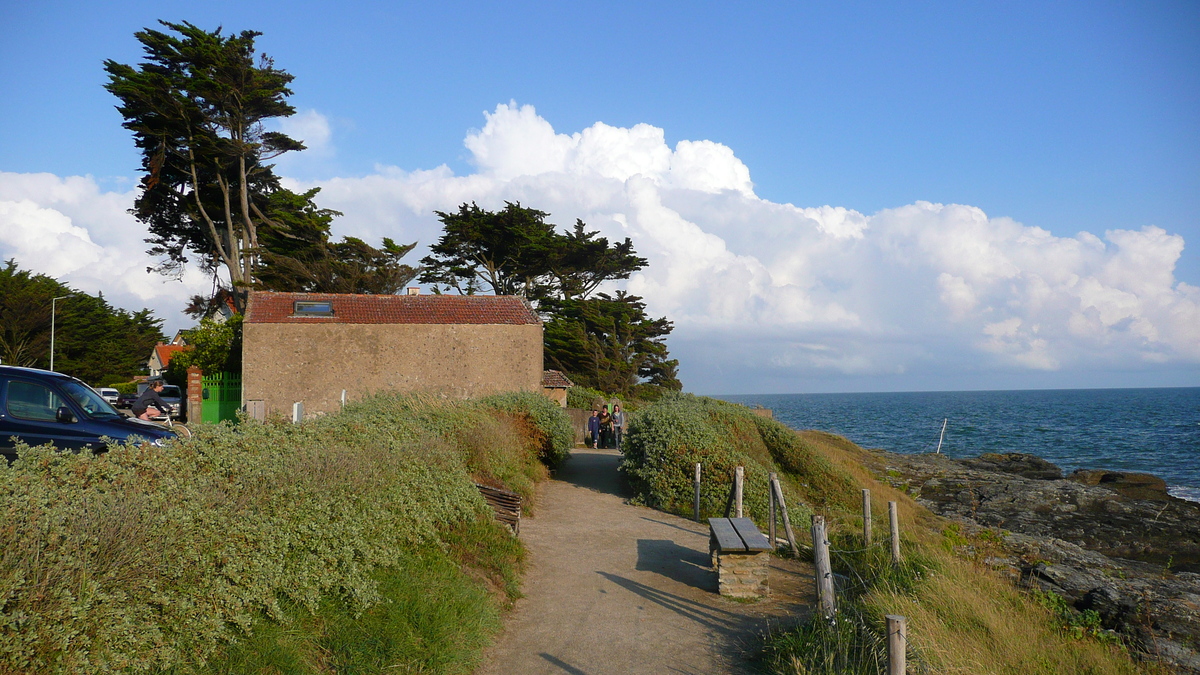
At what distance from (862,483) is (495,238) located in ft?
92.8

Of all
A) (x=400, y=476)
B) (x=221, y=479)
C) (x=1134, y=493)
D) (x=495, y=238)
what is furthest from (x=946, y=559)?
(x=495, y=238)

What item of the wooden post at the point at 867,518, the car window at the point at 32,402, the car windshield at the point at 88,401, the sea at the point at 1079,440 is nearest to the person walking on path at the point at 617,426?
the sea at the point at 1079,440

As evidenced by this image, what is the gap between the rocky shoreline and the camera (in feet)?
35.3

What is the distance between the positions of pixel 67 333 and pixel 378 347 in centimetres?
3157

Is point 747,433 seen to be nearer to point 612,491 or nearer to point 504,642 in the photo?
point 612,491

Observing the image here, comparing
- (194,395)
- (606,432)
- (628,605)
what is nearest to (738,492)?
(628,605)

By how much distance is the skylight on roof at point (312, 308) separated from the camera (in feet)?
92.9

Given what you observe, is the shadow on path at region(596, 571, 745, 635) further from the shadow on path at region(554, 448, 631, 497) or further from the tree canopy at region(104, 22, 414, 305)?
the tree canopy at region(104, 22, 414, 305)

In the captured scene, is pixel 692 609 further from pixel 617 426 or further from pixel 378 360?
pixel 378 360

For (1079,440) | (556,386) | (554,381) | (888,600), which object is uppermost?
(554,381)

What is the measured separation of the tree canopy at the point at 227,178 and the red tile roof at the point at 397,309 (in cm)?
884

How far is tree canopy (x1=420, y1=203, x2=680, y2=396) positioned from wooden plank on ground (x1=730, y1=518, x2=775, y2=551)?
31.7 m

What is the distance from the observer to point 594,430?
88.1 feet

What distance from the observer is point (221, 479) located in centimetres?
590
